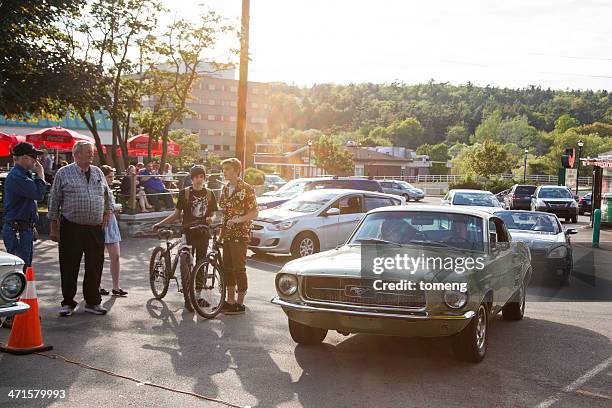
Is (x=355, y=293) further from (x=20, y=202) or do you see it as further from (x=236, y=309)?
(x=20, y=202)

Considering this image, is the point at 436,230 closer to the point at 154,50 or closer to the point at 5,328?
the point at 5,328

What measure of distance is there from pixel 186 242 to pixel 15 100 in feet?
35.3

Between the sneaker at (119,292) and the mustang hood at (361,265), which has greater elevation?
the mustang hood at (361,265)

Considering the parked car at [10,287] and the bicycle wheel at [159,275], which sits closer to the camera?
the parked car at [10,287]

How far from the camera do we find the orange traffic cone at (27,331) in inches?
261

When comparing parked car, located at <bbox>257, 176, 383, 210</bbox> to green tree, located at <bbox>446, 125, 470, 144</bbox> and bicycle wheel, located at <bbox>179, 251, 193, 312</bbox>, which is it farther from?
green tree, located at <bbox>446, 125, 470, 144</bbox>

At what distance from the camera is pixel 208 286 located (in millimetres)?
8648

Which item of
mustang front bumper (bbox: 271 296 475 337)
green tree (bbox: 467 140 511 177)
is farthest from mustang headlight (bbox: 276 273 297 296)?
green tree (bbox: 467 140 511 177)

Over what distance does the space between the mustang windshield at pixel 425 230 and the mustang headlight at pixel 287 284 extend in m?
1.28

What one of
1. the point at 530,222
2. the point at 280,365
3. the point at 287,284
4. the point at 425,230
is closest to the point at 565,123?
the point at 530,222

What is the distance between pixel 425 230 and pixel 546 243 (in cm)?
660

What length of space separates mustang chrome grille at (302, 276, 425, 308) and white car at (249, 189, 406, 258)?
7.82 metres

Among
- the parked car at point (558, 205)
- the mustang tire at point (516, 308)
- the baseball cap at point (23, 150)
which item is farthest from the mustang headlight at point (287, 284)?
the parked car at point (558, 205)

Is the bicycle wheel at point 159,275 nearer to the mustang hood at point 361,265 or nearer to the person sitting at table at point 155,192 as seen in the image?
the mustang hood at point 361,265
